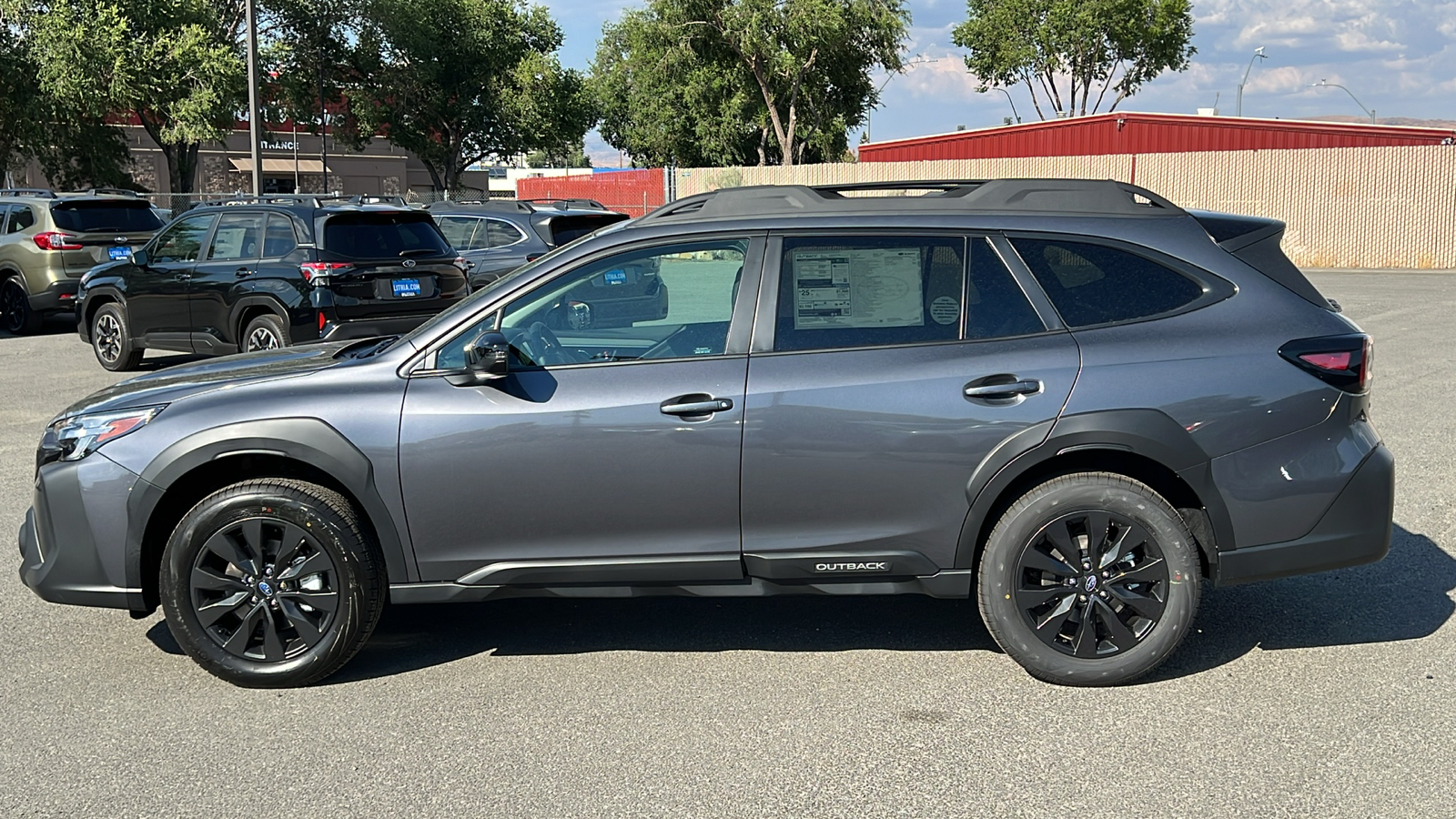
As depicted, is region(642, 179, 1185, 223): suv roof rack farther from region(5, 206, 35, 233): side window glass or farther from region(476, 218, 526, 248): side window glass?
region(5, 206, 35, 233): side window glass

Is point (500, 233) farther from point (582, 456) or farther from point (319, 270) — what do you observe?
point (582, 456)

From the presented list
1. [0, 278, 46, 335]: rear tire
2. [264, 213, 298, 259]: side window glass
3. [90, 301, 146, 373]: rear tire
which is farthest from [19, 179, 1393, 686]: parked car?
[0, 278, 46, 335]: rear tire

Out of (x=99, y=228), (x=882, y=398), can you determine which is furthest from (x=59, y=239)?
(x=882, y=398)

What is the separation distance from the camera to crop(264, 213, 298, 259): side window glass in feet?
38.4

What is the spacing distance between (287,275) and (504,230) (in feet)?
12.1

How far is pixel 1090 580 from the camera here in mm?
4414

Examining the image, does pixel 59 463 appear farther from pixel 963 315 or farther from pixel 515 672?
pixel 963 315

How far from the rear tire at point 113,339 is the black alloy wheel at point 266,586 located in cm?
962

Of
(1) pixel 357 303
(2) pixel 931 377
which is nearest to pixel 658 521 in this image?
(2) pixel 931 377

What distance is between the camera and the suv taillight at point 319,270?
1135cm

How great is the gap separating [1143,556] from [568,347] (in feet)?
7.04

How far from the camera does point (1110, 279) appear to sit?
4.57 m

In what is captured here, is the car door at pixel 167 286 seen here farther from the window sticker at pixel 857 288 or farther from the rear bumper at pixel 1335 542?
the rear bumper at pixel 1335 542

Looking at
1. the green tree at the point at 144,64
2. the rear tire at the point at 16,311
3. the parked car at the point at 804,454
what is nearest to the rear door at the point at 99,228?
the rear tire at the point at 16,311
